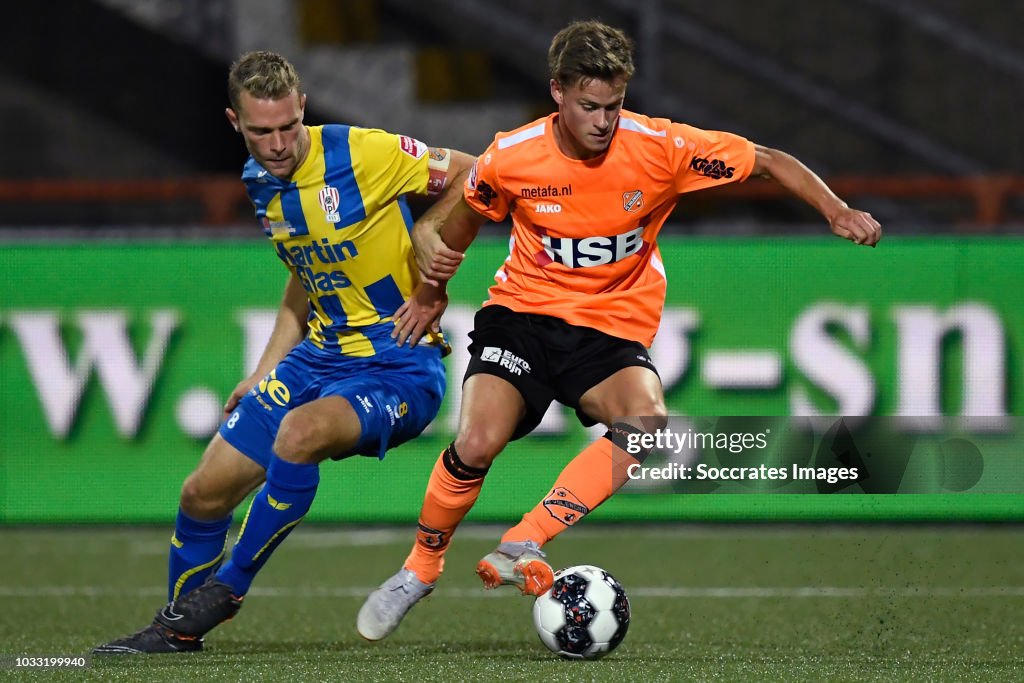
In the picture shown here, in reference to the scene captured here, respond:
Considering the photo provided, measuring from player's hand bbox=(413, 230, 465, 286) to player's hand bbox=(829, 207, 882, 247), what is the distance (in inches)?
43.7

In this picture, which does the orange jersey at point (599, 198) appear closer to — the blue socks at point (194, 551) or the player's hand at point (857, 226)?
the player's hand at point (857, 226)

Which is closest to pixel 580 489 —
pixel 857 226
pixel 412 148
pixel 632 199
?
pixel 632 199

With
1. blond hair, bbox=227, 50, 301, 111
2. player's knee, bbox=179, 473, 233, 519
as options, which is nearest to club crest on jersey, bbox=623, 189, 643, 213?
blond hair, bbox=227, 50, 301, 111

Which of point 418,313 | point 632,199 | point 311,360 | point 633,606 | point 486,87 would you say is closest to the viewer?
point 632,199

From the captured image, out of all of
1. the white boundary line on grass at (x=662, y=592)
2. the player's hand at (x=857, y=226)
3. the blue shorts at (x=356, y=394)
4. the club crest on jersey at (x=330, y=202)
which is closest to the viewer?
the player's hand at (x=857, y=226)

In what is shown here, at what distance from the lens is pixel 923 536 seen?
847 centimetres

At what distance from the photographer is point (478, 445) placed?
5.10 metres

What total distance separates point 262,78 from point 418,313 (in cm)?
87

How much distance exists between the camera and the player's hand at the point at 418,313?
5371 mm

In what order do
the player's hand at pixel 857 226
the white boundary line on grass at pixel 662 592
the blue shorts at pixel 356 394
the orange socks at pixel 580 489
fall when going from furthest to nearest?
the white boundary line on grass at pixel 662 592, the blue shorts at pixel 356 394, the orange socks at pixel 580 489, the player's hand at pixel 857 226

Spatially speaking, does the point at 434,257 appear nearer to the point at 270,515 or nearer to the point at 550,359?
the point at 550,359

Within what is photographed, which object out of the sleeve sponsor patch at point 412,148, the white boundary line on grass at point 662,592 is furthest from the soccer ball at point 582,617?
the white boundary line on grass at point 662,592

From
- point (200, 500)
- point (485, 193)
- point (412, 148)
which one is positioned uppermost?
point (485, 193)

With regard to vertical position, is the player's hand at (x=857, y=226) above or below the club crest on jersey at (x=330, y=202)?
above
